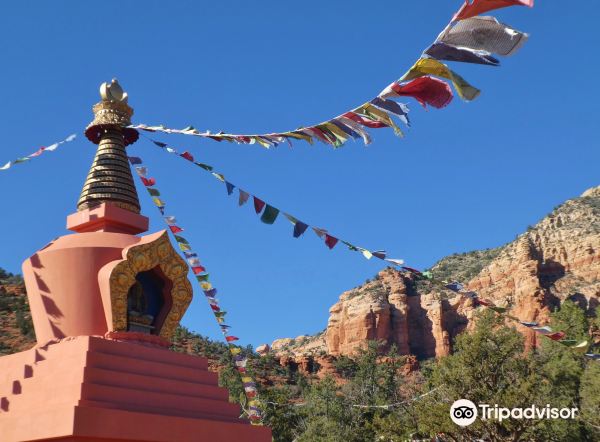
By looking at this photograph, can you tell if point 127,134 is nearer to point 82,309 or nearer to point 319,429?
point 82,309

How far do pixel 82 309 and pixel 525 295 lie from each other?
6581 cm

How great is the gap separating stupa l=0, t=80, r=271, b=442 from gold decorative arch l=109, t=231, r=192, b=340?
20mm

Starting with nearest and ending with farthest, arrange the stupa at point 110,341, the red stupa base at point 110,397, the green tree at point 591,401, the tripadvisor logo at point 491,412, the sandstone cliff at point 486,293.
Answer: the red stupa base at point 110,397 → the stupa at point 110,341 → the tripadvisor logo at point 491,412 → the green tree at point 591,401 → the sandstone cliff at point 486,293

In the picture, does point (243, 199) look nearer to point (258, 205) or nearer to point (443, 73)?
point (258, 205)

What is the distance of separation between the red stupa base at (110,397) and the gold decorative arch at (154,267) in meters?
0.75

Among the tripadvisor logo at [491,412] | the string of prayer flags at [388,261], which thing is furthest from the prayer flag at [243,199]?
the tripadvisor logo at [491,412]

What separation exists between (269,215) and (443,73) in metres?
5.23

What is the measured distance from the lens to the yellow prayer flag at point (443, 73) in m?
7.28

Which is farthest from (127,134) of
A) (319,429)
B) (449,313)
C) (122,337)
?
(449,313)

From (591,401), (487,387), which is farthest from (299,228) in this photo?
(591,401)

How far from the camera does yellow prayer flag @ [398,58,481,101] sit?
728 centimetres

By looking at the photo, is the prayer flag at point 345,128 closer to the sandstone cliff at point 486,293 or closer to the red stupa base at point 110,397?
the red stupa base at point 110,397

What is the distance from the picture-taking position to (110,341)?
12188 mm

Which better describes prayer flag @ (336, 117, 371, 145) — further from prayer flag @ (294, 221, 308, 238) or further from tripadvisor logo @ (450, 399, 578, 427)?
tripadvisor logo @ (450, 399, 578, 427)
